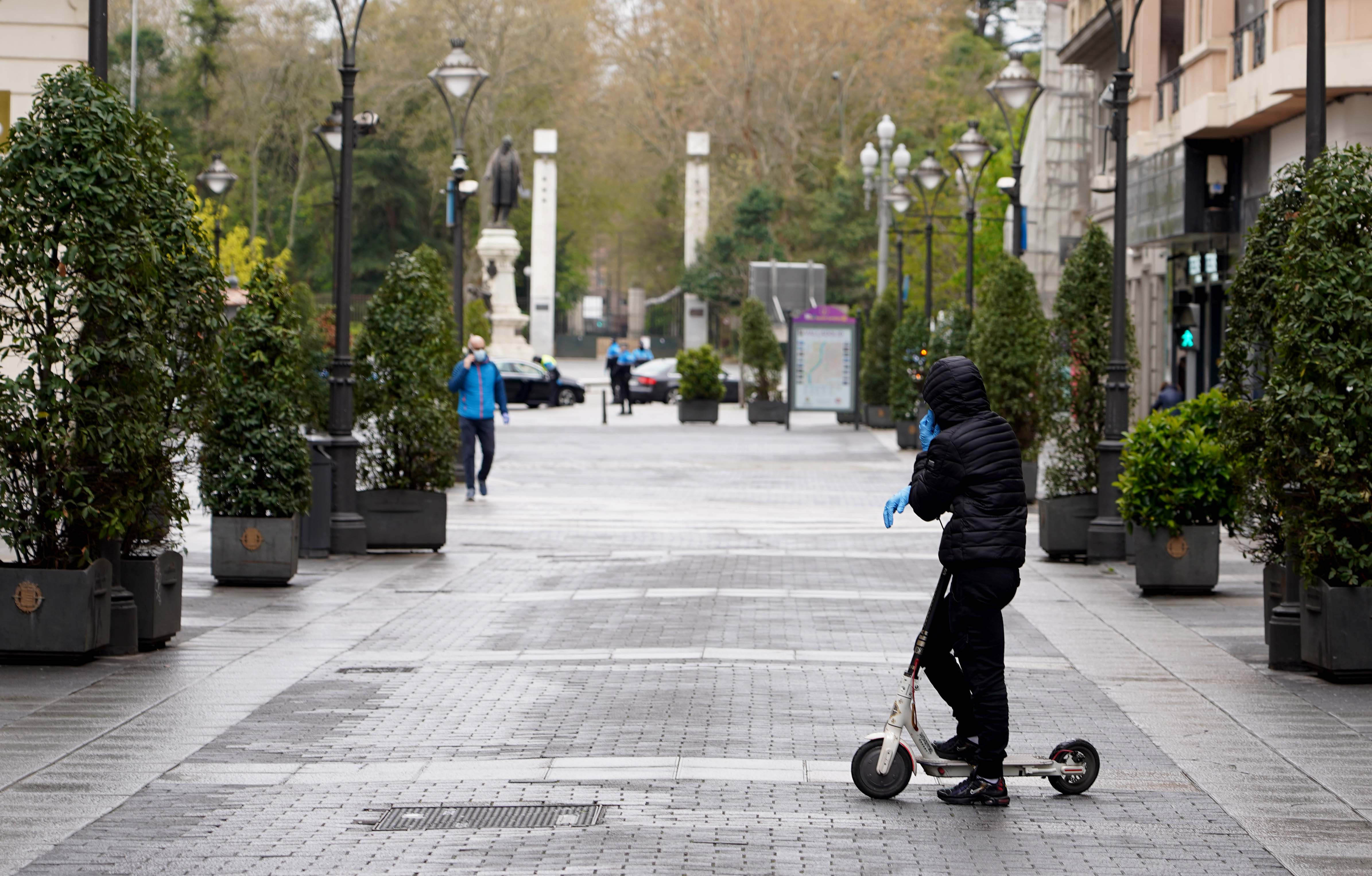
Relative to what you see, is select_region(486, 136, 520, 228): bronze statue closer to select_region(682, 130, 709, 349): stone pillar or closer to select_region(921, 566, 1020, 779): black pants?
select_region(682, 130, 709, 349): stone pillar

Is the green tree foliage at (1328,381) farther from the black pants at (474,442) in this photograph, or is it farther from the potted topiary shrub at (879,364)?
the potted topiary shrub at (879,364)

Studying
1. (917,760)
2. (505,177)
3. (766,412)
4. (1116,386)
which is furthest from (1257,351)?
(505,177)

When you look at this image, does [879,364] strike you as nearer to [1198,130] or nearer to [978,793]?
[1198,130]

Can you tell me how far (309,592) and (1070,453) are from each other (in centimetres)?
739

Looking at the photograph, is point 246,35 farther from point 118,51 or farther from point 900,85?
point 900,85

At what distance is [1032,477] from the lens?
22.2m

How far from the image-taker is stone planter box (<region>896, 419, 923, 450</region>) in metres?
32.7

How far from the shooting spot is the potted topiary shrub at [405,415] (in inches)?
651

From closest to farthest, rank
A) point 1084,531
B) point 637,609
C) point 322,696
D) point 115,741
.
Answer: point 115,741
point 322,696
point 637,609
point 1084,531

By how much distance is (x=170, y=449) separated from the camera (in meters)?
10.6

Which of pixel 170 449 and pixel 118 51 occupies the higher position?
pixel 118 51

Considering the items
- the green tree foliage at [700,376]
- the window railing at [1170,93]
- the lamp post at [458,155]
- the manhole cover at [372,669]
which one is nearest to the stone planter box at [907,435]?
the window railing at [1170,93]

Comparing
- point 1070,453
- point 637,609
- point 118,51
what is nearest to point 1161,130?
point 1070,453

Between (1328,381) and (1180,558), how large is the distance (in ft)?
13.1
